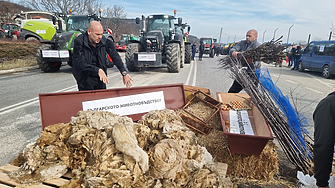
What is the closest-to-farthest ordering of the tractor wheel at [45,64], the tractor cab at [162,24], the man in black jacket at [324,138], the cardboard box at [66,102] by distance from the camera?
the man in black jacket at [324,138] < the cardboard box at [66,102] < the tractor wheel at [45,64] < the tractor cab at [162,24]

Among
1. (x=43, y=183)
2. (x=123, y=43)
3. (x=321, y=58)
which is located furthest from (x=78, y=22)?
(x=123, y=43)

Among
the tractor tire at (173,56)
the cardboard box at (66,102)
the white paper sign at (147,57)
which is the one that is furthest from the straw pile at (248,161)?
the tractor tire at (173,56)

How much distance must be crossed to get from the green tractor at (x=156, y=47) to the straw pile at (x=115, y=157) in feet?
26.2

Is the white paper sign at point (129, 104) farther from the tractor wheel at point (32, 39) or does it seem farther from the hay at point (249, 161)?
the tractor wheel at point (32, 39)

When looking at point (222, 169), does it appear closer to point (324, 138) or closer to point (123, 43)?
point (324, 138)

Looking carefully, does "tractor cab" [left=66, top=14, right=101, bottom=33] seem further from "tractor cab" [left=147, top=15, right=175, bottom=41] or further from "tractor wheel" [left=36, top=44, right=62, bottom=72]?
"tractor cab" [left=147, top=15, right=175, bottom=41]

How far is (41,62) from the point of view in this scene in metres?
10.3

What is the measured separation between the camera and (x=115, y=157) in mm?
2094

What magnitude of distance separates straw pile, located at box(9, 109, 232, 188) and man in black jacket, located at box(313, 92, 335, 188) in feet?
2.87

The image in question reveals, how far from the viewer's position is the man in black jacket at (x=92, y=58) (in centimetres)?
352

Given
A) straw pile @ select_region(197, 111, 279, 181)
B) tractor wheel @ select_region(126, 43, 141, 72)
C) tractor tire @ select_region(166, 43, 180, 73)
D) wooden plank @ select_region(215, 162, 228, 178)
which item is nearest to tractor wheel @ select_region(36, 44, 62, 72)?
tractor wheel @ select_region(126, 43, 141, 72)

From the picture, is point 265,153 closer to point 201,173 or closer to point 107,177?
point 201,173

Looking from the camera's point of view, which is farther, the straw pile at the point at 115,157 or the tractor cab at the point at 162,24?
the tractor cab at the point at 162,24

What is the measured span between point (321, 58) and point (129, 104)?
47.7ft
